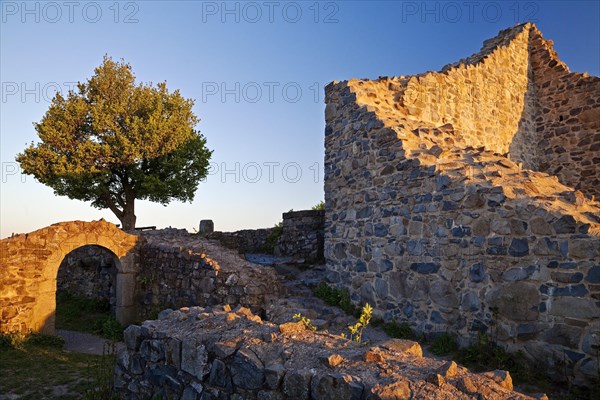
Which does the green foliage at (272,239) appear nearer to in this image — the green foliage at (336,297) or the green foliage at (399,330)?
the green foliage at (336,297)

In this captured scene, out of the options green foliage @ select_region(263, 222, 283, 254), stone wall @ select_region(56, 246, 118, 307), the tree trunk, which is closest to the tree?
the tree trunk

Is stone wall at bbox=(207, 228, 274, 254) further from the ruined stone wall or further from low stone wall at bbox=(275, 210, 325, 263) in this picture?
the ruined stone wall

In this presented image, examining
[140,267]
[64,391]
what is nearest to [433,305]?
[64,391]

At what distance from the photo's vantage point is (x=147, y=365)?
5.11 m

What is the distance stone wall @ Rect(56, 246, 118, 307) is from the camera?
1489 centimetres

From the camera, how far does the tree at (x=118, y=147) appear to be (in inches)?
869

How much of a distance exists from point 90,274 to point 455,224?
547 inches

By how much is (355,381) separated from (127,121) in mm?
22190

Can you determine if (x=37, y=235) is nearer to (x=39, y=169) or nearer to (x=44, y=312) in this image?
(x=44, y=312)

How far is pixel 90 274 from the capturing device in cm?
1597

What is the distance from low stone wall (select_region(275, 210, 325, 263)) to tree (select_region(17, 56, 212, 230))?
481 inches

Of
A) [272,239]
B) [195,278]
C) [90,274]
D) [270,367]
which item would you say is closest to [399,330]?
[270,367]

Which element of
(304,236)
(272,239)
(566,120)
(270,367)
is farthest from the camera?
(272,239)

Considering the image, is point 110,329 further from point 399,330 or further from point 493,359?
point 493,359
